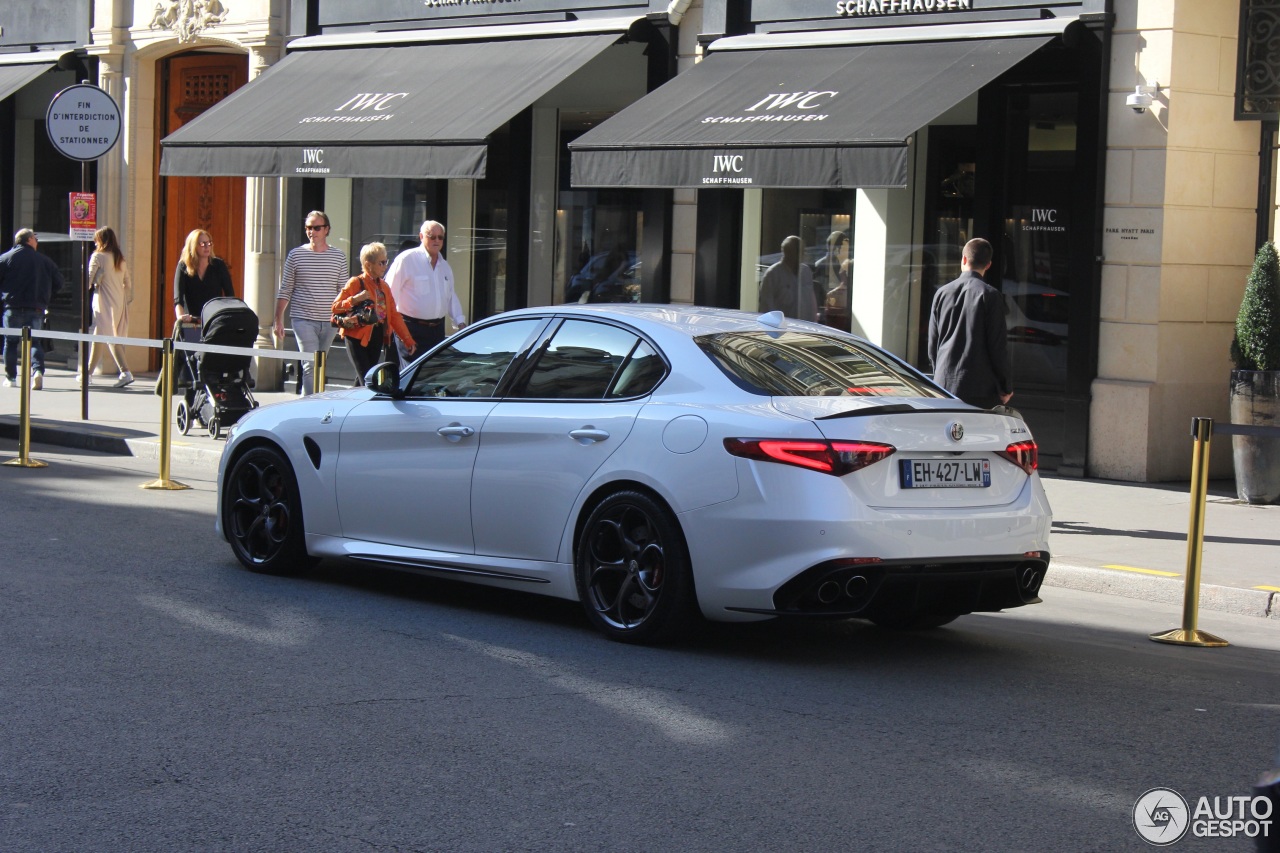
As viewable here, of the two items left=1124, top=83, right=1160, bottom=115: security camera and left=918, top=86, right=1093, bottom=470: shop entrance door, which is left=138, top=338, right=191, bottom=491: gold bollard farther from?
left=1124, top=83, right=1160, bottom=115: security camera

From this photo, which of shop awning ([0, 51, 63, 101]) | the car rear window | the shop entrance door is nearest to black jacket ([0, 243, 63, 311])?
shop awning ([0, 51, 63, 101])

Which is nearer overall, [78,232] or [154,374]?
[78,232]

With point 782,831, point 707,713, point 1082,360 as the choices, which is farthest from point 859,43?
point 782,831

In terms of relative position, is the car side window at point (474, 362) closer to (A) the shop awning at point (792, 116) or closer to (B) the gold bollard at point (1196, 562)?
(B) the gold bollard at point (1196, 562)

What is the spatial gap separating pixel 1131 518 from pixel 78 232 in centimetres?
1120

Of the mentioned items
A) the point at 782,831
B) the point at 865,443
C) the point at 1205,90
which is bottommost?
the point at 782,831

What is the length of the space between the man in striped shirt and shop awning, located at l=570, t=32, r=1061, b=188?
2.48 m

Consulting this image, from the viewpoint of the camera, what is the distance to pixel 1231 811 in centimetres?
509

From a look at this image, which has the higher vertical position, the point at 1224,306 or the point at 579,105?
the point at 579,105

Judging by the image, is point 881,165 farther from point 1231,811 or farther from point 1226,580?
point 1231,811

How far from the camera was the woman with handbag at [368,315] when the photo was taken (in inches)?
558

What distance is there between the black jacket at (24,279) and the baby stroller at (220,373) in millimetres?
5527

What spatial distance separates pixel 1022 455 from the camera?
7.21 m

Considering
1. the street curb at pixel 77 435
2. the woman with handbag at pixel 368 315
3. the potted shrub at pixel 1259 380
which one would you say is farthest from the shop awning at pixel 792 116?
the street curb at pixel 77 435
